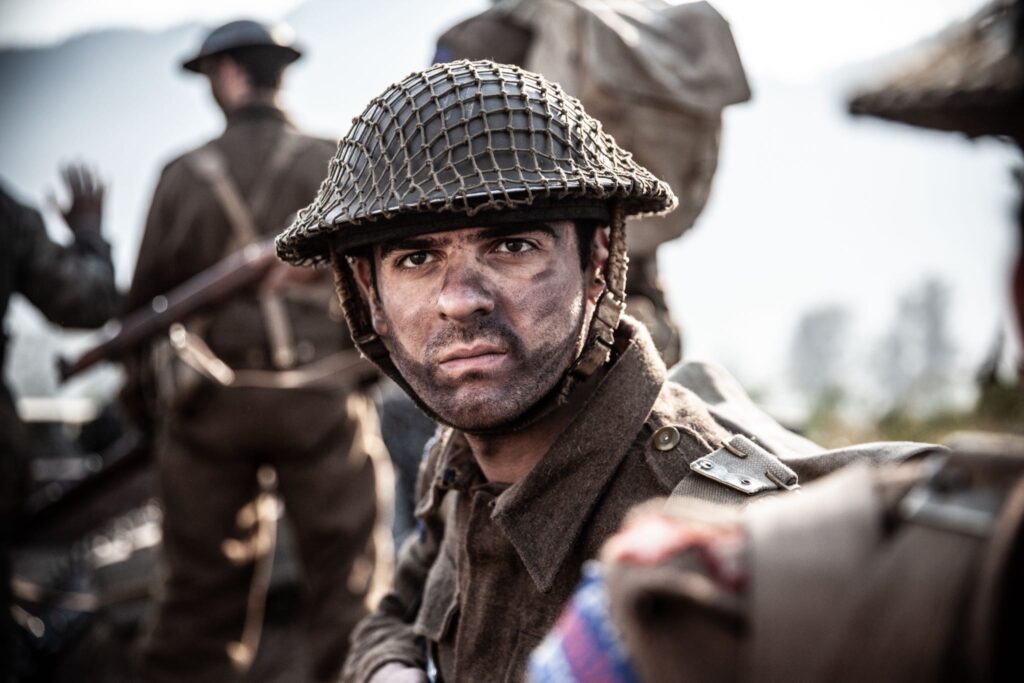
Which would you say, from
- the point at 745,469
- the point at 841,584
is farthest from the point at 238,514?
the point at 841,584

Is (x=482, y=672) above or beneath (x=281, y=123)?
beneath

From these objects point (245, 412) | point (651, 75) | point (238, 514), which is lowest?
point (238, 514)

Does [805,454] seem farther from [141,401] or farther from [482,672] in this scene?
[141,401]

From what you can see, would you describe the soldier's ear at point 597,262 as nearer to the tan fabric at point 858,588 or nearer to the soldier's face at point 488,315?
the soldier's face at point 488,315

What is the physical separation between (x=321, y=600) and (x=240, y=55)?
3090 millimetres

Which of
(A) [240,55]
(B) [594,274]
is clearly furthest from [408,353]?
(A) [240,55]

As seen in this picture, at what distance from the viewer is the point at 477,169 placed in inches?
82.3

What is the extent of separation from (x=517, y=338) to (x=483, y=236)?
0.24 meters

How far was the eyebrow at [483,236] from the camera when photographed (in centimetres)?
214

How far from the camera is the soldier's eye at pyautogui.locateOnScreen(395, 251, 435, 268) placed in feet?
7.28

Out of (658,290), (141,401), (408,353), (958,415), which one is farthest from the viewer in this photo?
(958,415)

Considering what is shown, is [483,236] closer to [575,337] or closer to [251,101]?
[575,337]

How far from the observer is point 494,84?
221 centimetres

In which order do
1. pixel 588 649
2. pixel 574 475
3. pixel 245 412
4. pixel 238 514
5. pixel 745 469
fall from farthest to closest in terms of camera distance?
pixel 238 514 < pixel 245 412 < pixel 574 475 < pixel 745 469 < pixel 588 649
